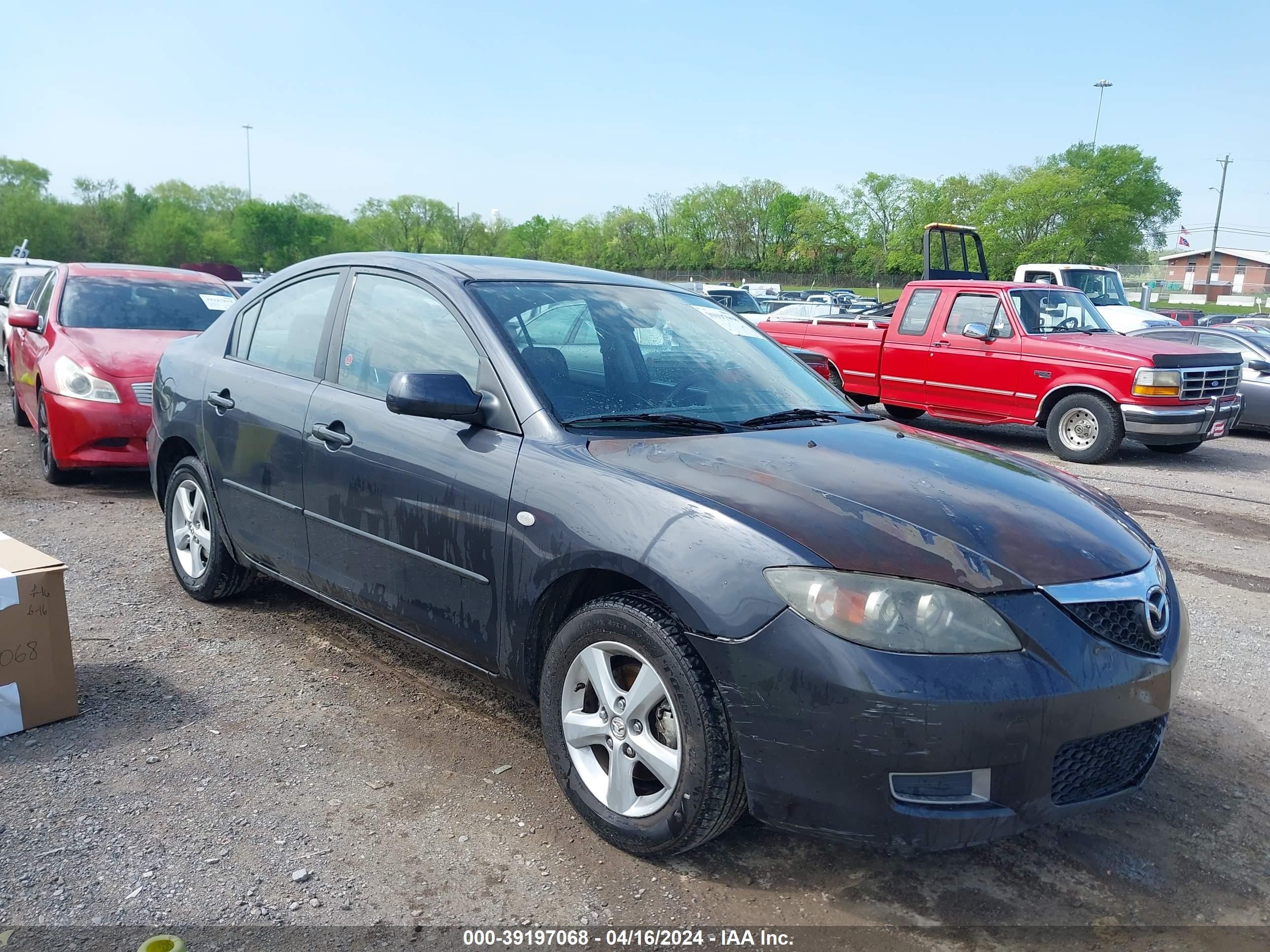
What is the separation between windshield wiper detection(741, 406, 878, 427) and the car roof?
6.80m

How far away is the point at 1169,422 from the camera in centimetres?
1009

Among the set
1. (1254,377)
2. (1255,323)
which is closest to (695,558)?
(1254,377)

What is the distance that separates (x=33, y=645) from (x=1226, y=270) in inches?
4406

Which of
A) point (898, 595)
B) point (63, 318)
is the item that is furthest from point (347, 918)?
point (63, 318)

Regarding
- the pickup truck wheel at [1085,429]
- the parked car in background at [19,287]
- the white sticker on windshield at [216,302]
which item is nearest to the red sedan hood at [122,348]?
the white sticker on windshield at [216,302]

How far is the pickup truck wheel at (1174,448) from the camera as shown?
1101cm

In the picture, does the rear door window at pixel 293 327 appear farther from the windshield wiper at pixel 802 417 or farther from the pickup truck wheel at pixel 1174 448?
the pickup truck wheel at pixel 1174 448

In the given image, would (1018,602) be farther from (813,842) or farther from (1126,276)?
(1126,276)

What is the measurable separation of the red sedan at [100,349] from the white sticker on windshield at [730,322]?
4590mm

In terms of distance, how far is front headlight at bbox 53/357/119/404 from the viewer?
7.05 meters

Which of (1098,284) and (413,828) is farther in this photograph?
(1098,284)

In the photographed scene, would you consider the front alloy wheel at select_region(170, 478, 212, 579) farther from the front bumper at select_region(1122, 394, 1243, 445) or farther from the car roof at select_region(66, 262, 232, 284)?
the front bumper at select_region(1122, 394, 1243, 445)

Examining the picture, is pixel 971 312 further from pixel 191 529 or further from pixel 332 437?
pixel 332 437

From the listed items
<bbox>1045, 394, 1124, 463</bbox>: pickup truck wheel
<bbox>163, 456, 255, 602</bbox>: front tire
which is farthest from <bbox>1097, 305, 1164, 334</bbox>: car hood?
<bbox>163, 456, 255, 602</bbox>: front tire
